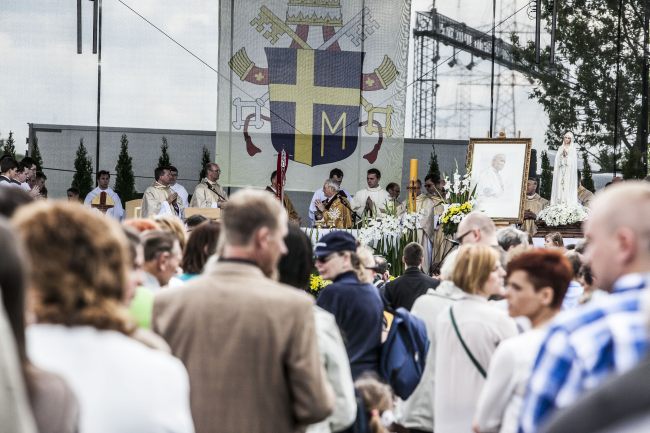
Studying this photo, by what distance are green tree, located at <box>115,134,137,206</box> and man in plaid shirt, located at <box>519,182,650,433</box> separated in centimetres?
1691

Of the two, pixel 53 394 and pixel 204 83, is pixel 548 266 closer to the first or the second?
pixel 53 394

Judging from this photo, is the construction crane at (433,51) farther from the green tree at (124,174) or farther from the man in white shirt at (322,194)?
the green tree at (124,174)

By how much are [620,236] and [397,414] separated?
3.85 metres

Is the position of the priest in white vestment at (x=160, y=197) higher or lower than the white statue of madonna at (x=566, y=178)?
lower

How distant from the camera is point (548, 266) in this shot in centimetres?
431

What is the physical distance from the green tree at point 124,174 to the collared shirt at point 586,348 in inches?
665

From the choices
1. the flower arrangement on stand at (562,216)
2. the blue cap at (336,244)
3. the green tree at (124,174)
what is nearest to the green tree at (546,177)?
the flower arrangement on stand at (562,216)

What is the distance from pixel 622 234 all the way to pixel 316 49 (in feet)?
54.3

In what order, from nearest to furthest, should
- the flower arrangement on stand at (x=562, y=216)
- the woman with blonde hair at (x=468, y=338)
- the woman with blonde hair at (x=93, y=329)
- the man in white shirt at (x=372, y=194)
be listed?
the woman with blonde hair at (x=93, y=329), the woman with blonde hair at (x=468, y=338), the flower arrangement on stand at (x=562, y=216), the man in white shirt at (x=372, y=194)

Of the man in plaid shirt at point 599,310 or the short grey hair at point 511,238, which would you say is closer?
the man in plaid shirt at point 599,310

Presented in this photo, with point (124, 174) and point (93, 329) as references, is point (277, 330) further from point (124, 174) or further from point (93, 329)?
point (124, 174)

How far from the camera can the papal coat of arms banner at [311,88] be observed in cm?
1856

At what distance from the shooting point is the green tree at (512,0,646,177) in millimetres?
21047

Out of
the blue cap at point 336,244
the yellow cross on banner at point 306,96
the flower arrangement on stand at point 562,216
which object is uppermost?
the yellow cross on banner at point 306,96
